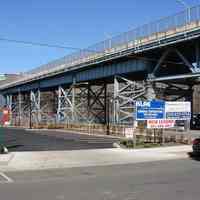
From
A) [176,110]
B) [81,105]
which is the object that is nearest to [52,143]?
[176,110]

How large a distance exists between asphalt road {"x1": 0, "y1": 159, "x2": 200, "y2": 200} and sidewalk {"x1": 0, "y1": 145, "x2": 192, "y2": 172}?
1.45m

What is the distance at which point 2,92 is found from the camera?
419ft

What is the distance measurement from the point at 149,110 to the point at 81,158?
29.8 ft

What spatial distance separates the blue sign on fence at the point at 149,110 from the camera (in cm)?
2839

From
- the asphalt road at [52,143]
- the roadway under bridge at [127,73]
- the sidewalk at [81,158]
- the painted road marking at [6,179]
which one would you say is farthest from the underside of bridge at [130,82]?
the painted road marking at [6,179]

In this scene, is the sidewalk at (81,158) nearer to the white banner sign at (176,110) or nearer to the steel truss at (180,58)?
the white banner sign at (176,110)

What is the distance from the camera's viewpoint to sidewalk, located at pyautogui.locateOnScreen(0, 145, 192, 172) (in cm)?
1817

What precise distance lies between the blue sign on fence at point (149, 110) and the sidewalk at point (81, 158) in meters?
3.58

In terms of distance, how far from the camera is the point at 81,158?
2084 centimetres

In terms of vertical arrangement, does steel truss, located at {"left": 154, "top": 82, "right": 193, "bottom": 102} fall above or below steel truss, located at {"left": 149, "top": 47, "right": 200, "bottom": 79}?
below

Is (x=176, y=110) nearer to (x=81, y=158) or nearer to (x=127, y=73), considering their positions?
(x=81, y=158)

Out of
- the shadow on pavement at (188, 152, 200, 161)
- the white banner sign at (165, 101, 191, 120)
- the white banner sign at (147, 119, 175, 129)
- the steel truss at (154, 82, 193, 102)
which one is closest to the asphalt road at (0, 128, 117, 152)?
the white banner sign at (147, 119, 175, 129)

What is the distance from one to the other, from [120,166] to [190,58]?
105 feet

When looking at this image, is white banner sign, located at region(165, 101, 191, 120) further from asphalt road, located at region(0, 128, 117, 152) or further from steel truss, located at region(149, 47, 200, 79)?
steel truss, located at region(149, 47, 200, 79)
